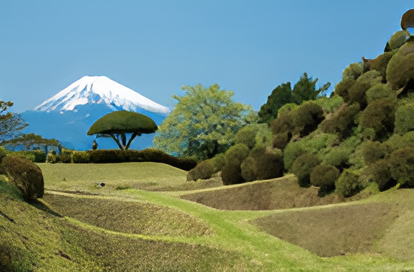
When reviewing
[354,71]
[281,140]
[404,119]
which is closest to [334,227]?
[404,119]

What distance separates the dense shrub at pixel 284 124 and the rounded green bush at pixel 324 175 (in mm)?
5002

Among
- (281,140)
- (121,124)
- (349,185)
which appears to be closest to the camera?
(349,185)

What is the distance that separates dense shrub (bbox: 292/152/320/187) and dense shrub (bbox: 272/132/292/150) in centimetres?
304

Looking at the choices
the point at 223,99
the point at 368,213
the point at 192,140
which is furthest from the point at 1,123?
the point at 368,213

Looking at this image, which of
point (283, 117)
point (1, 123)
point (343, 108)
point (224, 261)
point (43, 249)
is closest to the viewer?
point (43, 249)

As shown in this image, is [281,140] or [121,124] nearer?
[281,140]

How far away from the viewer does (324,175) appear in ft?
50.9

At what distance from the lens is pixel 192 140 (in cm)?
3997

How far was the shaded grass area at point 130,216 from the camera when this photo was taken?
33.5 feet

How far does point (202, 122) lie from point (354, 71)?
18.2 meters

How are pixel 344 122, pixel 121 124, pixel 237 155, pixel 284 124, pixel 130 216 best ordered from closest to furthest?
1. pixel 130 216
2. pixel 344 122
3. pixel 237 155
4. pixel 284 124
5. pixel 121 124

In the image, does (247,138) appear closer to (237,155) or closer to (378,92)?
(237,155)

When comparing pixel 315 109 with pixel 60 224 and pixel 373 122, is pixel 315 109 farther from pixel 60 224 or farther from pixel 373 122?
pixel 60 224

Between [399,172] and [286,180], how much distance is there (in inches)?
195
